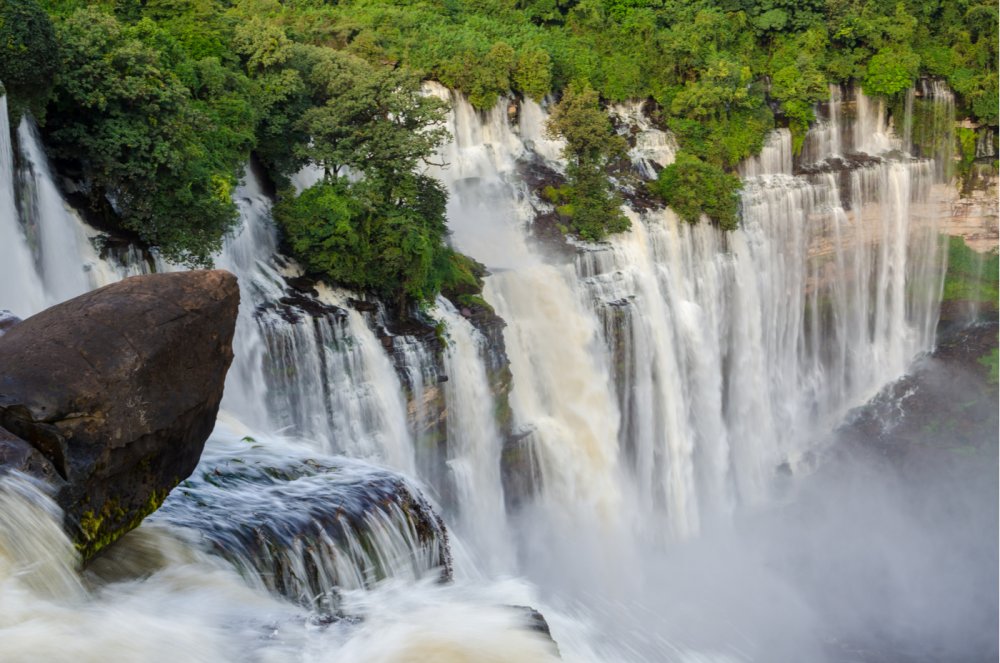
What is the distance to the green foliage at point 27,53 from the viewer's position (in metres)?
14.3

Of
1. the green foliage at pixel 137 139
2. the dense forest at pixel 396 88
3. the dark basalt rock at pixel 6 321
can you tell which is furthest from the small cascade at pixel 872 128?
the dark basalt rock at pixel 6 321

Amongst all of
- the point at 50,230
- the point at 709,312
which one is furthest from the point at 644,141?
the point at 50,230

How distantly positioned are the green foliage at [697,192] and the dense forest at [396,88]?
62mm

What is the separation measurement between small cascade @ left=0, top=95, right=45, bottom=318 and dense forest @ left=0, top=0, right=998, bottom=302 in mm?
1090

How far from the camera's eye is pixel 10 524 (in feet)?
24.9

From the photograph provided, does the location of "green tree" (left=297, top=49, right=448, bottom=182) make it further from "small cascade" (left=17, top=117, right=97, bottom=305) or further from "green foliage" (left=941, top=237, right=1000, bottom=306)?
"green foliage" (left=941, top=237, right=1000, bottom=306)

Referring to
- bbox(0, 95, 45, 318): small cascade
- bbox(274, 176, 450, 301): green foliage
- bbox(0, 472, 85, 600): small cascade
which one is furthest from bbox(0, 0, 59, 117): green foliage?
bbox(0, 472, 85, 600): small cascade

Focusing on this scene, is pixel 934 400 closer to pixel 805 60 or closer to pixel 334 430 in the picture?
pixel 805 60

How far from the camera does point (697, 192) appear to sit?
28.8 metres

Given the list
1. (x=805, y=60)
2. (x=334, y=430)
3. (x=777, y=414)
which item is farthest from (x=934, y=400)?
(x=334, y=430)

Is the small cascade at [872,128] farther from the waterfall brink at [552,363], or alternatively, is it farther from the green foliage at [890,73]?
the waterfall brink at [552,363]

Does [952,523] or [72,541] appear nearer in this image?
[72,541]

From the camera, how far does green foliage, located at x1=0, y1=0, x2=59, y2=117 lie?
1426cm

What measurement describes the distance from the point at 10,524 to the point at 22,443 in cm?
68
